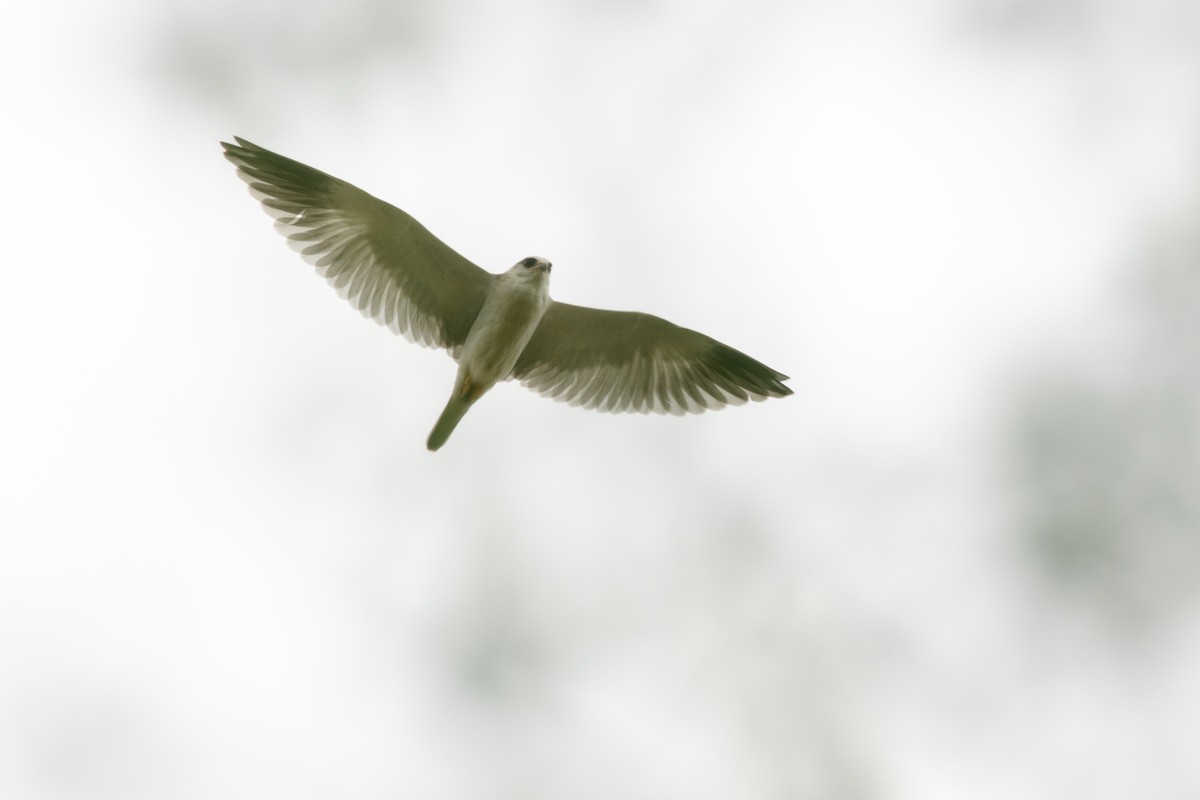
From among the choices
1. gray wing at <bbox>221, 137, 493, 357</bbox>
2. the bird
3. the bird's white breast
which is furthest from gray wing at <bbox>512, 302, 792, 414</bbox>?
gray wing at <bbox>221, 137, 493, 357</bbox>

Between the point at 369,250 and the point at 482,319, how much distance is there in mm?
1720

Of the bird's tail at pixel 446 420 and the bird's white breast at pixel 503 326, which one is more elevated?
the bird's white breast at pixel 503 326

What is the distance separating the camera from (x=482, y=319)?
15.2 metres

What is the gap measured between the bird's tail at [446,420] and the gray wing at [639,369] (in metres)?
1.21

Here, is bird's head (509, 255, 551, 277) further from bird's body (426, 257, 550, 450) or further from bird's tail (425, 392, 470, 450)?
bird's tail (425, 392, 470, 450)

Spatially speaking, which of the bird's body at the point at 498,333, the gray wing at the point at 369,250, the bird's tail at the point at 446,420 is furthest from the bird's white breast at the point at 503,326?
the gray wing at the point at 369,250

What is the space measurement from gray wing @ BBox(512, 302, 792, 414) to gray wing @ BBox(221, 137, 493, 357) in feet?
3.93

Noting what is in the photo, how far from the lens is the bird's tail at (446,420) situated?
15.1 metres

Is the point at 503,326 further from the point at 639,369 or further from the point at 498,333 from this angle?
the point at 639,369

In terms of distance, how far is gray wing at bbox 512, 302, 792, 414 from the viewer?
1586cm

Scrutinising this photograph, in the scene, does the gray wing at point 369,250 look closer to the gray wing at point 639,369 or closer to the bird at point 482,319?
the bird at point 482,319

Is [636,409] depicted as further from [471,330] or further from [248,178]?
[248,178]

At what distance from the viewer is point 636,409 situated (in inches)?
648

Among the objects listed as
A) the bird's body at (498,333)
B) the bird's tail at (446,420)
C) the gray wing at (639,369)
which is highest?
the gray wing at (639,369)
